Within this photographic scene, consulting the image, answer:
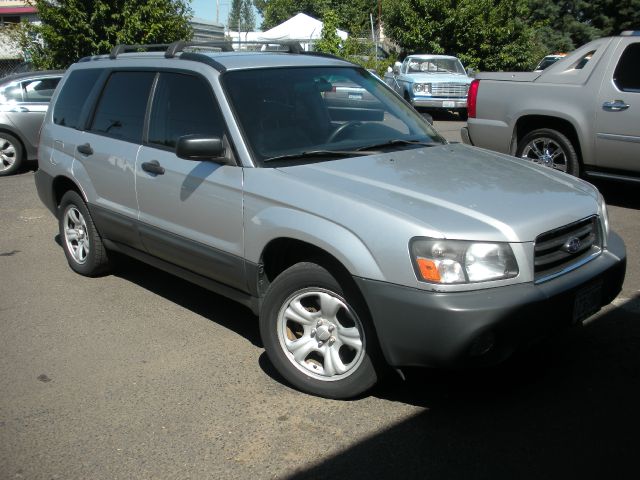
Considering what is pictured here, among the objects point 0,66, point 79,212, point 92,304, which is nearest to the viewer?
point 92,304

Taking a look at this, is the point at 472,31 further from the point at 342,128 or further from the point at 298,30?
the point at 342,128

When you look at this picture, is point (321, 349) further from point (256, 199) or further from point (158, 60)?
point (158, 60)

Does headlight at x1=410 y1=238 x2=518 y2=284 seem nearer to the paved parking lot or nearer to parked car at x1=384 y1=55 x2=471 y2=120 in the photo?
the paved parking lot

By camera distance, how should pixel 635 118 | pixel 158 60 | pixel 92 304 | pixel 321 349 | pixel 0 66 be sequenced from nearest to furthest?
pixel 321 349, pixel 158 60, pixel 92 304, pixel 635 118, pixel 0 66

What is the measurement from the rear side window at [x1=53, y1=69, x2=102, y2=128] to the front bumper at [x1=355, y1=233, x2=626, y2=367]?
133 inches

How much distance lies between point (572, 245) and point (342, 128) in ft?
5.28

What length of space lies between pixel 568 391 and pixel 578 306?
526 millimetres

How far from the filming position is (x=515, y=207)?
11.5 feet

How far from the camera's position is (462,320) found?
314 centimetres

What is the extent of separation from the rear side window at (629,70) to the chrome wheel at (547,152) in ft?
3.01


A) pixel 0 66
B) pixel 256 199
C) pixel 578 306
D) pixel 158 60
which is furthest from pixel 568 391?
pixel 0 66

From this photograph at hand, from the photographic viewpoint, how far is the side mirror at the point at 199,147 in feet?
13.1

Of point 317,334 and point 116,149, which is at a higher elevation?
point 116,149

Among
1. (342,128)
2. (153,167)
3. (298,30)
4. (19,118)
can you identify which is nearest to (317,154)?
(342,128)
